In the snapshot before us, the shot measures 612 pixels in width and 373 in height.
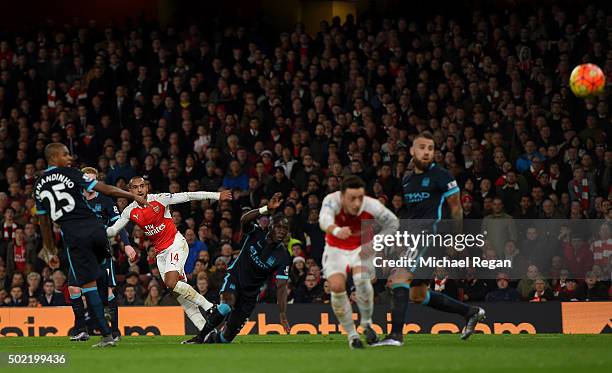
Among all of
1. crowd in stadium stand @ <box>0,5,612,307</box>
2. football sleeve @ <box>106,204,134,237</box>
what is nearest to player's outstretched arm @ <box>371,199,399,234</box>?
football sleeve @ <box>106,204,134,237</box>

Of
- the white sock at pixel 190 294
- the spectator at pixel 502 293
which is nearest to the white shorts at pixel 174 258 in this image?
the white sock at pixel 190 294

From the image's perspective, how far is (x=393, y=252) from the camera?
776 inches

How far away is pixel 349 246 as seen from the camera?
11.9 meters

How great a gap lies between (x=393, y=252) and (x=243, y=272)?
18.1 ft

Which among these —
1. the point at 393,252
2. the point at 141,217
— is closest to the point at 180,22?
the point at 393,252

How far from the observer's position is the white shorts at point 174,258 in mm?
16000

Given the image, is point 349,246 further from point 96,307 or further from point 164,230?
point 164,230

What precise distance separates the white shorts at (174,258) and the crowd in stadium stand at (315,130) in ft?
11.6

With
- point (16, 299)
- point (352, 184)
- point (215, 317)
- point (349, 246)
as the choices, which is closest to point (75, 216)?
point (215, 317)

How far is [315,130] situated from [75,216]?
1032 centimetres

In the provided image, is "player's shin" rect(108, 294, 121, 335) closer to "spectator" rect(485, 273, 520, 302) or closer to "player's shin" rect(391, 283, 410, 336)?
"player's shin" rect(391, 283, 410, 336)

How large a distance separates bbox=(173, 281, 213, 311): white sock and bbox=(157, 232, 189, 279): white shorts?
17.3 inches

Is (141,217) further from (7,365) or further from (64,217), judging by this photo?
(7,365)

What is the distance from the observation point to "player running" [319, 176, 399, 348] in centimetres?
1166
